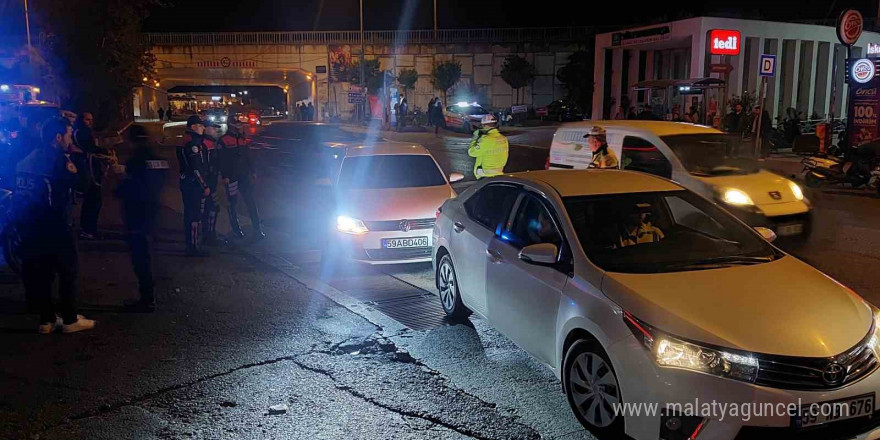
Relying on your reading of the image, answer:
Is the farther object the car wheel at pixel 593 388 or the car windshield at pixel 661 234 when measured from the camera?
the car windshield at pixel 661 234

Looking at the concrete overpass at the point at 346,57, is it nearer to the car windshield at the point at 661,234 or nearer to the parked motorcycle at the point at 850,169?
the parked motorcycle at the point at 850,169

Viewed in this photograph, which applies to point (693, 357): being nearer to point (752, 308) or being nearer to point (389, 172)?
point (752, 308)

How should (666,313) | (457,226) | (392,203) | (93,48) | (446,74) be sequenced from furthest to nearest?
(446,74) < (93,48) < (392,203) < (457,226) < (666,313)

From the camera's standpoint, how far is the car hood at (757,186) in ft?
30.1

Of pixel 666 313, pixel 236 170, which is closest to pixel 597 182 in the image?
pixel 666 313

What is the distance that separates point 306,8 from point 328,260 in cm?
6272

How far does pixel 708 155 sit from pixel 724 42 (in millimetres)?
18704

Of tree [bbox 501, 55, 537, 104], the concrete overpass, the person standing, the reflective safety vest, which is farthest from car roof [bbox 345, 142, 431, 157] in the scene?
tree [bbox 501, 55, 537, 104]

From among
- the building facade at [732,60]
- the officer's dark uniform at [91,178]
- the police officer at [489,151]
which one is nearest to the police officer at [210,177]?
the officer's dark uniform at [91,178]

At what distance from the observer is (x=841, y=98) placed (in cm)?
3375

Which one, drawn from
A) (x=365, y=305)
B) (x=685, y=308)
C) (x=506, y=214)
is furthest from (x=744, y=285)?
(x=365, y=305)

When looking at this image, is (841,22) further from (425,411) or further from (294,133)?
(425,411)

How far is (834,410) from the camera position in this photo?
3471mm

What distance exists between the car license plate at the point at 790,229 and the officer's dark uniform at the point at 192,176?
7490 mm
